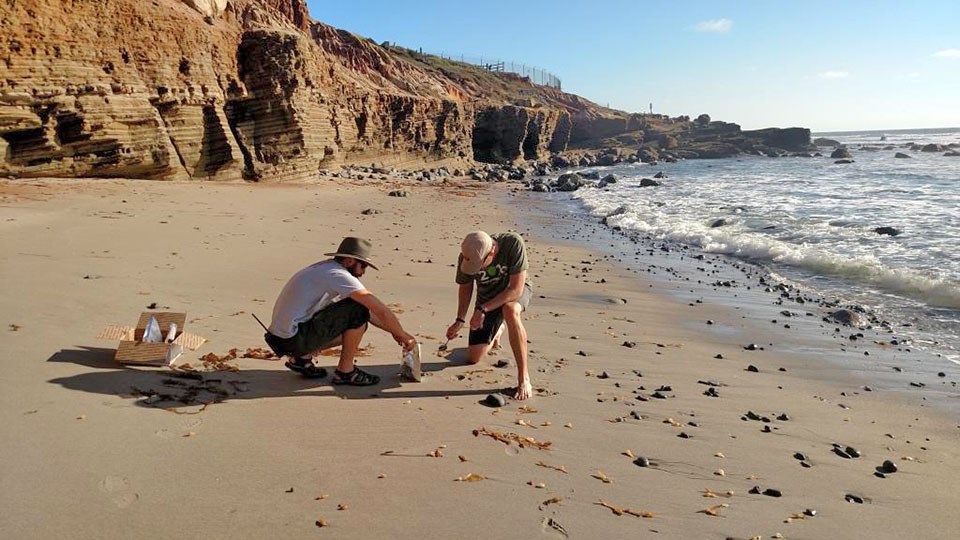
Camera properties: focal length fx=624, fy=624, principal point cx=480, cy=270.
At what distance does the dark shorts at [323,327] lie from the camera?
14.6 ft

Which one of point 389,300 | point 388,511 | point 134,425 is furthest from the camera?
point 389,300

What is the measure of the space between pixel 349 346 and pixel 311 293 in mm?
471

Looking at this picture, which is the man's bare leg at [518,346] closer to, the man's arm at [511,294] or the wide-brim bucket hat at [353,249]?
the man's arm at [511,294]

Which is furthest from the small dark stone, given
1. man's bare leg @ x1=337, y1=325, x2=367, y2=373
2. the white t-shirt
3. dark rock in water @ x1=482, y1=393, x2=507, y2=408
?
the white t-shirt

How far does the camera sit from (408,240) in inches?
503

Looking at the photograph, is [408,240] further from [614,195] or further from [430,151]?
[430,151]

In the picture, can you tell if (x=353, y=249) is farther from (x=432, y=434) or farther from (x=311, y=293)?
(x=432, y=434)

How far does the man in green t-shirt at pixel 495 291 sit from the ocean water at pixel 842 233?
5058 millimetres

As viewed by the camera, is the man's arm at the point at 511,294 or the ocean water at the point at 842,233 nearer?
the man's arm at the point at 511,294

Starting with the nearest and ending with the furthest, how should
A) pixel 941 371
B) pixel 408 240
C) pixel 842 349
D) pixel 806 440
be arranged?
pixel 806 440, pixel 941 371, pixel 842 349, pixel 408 240

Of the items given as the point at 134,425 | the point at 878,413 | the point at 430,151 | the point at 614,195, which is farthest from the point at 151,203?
the point at 430,151

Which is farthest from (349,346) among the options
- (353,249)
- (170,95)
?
(170,95)

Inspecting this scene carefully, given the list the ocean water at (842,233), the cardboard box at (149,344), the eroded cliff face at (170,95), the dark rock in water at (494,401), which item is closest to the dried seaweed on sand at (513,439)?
the dark rock in water at (494,401)

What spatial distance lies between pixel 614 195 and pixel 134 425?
27.0 meters
